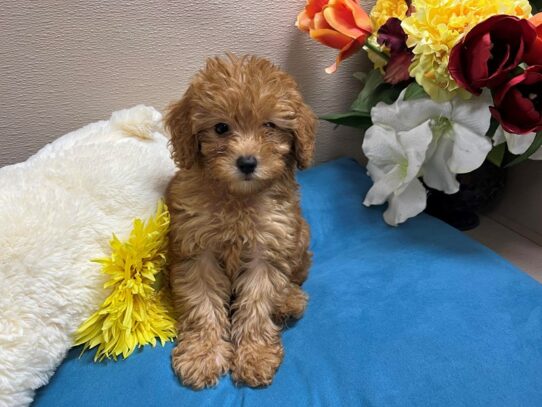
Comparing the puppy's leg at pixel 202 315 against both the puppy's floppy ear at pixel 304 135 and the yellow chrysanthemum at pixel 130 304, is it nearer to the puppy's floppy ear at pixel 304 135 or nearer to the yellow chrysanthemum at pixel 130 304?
the yellow chrysanthemum at pixel 130 304

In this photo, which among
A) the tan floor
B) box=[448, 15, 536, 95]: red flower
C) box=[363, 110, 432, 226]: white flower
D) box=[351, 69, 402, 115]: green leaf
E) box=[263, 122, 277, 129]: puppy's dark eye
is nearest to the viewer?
box=[263, 122, 277, 129]: puppy's dark eye

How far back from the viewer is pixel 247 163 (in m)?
1.15

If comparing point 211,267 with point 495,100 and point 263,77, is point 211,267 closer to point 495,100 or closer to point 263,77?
point 263,77

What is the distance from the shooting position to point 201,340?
1.29 meters

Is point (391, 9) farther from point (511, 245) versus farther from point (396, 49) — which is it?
point (511, 245)

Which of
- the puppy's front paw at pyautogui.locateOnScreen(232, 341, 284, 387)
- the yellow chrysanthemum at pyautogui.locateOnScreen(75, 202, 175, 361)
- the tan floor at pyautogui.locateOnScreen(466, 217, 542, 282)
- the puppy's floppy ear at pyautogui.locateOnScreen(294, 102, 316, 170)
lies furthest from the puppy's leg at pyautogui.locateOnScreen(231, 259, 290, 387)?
the tan floor at pyautogui.locateOnScreen(466, 217, 542, 282)

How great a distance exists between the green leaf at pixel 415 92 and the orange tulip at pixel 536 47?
0.30m

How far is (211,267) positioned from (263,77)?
504mm

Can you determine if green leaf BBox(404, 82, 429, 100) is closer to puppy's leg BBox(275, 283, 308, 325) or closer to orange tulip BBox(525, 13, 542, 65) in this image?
orange tulip BBox(525, 13, 542, 65)

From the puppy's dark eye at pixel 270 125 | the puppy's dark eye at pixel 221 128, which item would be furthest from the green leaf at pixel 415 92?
the puppy's dark eye at pixel 221 128

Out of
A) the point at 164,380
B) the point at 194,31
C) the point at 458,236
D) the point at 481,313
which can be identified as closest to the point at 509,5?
the point at 458,236

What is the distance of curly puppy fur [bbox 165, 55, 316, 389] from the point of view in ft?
3.89

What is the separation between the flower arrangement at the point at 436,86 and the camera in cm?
143

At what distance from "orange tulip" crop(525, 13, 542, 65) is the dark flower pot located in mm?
577
